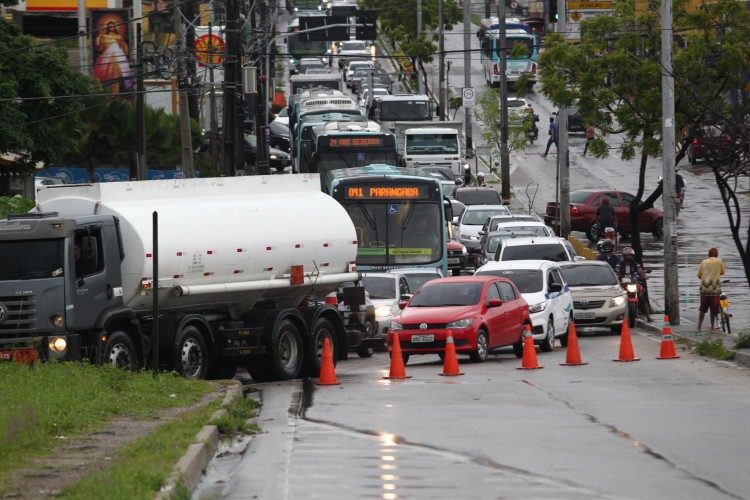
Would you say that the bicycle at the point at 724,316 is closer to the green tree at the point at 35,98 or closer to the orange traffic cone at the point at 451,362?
the orange traffic cone at the point at 451,362

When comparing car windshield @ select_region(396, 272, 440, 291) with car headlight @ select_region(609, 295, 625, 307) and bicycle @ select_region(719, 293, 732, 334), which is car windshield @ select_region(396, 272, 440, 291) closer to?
car headlight @ select_region(609, 295, 625, 307)

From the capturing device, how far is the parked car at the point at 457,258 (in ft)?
133

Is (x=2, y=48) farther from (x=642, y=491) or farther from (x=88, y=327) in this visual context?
(x=642, y=491)

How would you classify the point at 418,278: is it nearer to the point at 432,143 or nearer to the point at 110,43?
the point at 432,143

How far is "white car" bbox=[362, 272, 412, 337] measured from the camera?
28516 mm

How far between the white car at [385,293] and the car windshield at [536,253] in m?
4.53

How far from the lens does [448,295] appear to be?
25266 millimetres

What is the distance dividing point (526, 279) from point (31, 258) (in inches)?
477

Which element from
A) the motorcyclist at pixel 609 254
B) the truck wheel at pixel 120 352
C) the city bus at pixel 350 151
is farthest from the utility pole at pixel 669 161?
the city bus at pixel 350 151

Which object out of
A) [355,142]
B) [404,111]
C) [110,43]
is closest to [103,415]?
[355,142]

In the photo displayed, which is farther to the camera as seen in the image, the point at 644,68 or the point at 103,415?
the point at 644,68

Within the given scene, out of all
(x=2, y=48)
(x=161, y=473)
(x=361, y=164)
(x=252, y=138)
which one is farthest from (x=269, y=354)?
(x=252, y=138)

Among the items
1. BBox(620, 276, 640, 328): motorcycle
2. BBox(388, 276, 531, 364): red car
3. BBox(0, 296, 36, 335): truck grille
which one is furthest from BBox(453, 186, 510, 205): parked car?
BBox(0, 296, 36, 335): truck grille

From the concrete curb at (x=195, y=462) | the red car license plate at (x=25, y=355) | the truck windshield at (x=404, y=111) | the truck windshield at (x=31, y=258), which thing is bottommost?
the red car license plate at (x=25, y=355)
